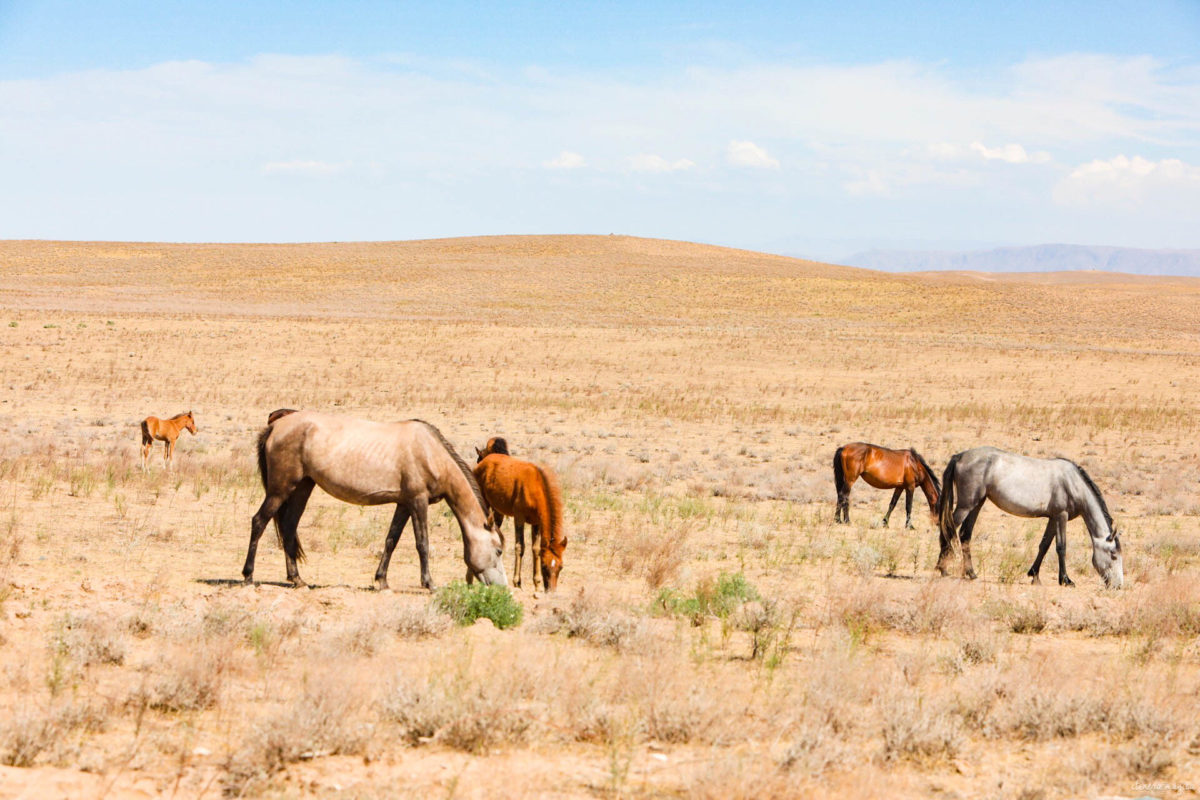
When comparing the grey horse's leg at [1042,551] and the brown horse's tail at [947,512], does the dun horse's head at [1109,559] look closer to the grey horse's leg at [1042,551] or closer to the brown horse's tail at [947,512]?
the grey horse's leg at [1042,551]

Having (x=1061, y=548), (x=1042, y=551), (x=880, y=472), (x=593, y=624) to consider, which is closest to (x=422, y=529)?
(x=593, y=624)

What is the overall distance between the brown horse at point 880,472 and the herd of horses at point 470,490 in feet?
11.2

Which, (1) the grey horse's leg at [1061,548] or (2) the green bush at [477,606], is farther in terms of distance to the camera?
(1) the grey horse's leg at [1061,548]

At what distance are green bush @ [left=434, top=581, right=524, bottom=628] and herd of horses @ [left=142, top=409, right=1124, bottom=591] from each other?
95 cm

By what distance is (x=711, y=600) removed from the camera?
30.5 feet

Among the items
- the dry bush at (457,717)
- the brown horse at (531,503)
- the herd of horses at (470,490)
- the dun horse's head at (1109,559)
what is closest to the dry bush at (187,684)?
the dry bush at (457,717)

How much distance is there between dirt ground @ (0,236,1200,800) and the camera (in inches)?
221

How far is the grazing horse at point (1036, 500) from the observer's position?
37.1 feet

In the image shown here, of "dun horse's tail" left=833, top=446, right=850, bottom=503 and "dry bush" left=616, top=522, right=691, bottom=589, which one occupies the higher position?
"dun horse's tail" left=833, top=446, right=850, bottom=503

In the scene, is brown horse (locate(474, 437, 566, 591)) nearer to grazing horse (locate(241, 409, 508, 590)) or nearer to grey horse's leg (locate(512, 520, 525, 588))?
grey horse's leg (locate(512, 520, 525, 588))

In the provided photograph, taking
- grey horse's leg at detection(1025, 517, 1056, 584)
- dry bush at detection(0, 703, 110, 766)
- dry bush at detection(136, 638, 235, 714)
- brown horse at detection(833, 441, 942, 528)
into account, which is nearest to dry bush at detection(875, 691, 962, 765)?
dry bush at detection(136, 638, 235, 714)

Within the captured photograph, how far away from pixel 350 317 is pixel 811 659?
5922cm

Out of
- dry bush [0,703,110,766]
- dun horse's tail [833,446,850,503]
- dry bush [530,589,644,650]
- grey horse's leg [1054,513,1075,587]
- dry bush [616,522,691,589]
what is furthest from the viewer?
dun horse's tail [833,446,850,503]

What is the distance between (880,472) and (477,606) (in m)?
9.15
